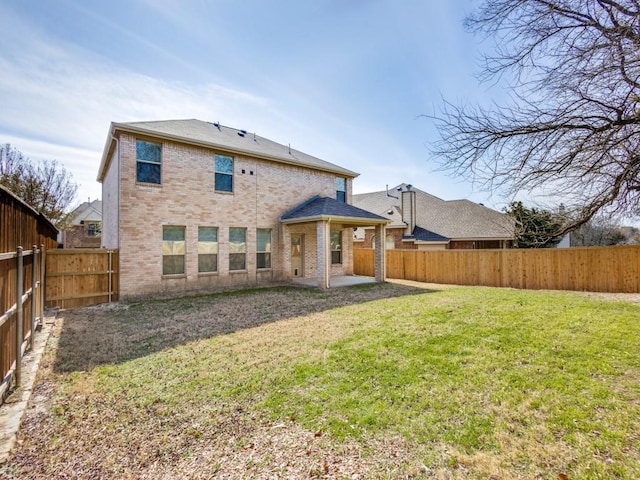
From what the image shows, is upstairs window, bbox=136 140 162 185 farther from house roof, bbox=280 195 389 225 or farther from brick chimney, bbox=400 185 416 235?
brick chimney, bbox=400 185 416 235

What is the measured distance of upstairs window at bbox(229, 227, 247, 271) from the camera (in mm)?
12977

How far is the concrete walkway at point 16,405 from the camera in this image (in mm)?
3021

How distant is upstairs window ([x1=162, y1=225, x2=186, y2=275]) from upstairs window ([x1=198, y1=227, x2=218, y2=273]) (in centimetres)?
66

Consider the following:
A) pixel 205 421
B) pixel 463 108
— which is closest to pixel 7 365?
pixel 205 421

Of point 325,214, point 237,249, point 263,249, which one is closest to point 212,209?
point 237,249

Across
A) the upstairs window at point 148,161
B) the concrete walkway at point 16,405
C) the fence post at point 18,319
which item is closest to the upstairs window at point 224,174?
the upstairs window at point 148,161

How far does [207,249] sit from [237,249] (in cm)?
128

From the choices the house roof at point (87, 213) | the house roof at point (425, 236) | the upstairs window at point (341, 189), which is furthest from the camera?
the house roof at point (87, 213)

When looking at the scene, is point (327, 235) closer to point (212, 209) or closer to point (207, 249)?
point (212, 209)

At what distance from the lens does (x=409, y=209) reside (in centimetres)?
2122

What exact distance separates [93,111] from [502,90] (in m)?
11.6

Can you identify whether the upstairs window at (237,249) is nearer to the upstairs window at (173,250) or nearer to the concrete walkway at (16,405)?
the upstairs window at (173,250)

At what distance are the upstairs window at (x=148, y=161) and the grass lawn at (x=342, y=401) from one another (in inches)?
223

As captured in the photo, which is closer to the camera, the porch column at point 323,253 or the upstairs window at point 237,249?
the porch column at point 323,253
